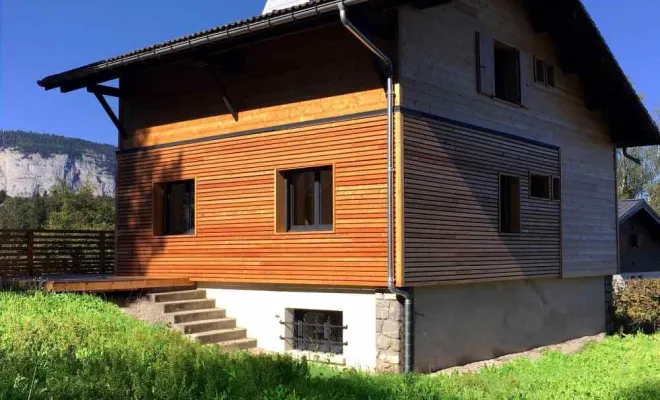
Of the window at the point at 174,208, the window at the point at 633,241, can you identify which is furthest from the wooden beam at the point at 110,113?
the window at the point at 633,241

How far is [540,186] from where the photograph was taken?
14.3m

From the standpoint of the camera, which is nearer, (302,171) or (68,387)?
(68,387)

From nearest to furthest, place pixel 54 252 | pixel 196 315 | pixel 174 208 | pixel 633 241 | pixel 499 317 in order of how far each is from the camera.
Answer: pixel 196 315 < pixel 499 317 < pixel 174 208 < pixel 54 252 < pixel 633 241

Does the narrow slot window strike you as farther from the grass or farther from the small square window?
the grass

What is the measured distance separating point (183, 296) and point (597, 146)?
10.3 m

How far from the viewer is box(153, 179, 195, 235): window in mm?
13156

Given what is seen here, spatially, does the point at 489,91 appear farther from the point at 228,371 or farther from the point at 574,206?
the point at 228,371

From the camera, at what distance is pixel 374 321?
410 inches

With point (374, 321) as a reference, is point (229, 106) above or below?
above

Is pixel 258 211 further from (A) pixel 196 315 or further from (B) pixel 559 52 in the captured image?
(B) pixel 559 52

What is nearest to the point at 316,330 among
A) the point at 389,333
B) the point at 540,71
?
the point at 389,333

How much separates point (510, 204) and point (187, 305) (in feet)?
20.9

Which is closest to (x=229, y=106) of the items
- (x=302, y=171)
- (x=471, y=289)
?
(x=302, y=171)

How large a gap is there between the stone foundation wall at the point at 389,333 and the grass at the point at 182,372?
1.30 metres
